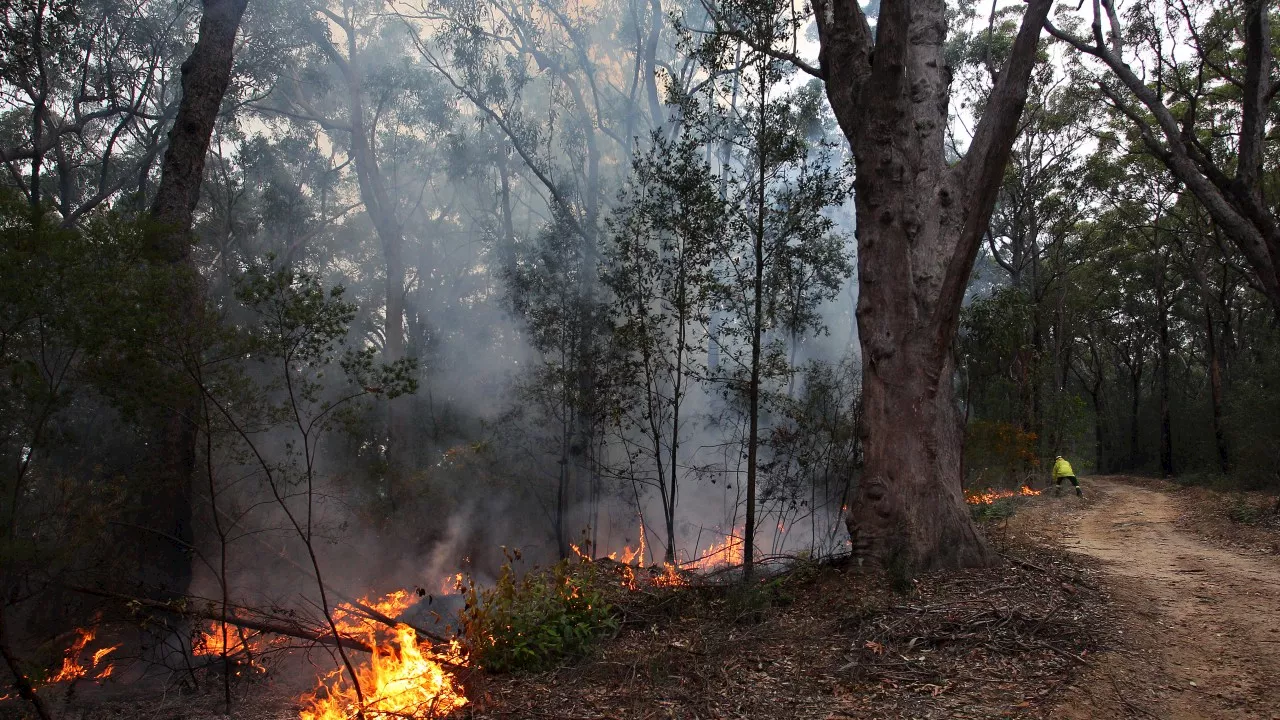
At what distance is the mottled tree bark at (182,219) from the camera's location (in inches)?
372

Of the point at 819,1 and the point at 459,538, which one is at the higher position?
the point at 819,1

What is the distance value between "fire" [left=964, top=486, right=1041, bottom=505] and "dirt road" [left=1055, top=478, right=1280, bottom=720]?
5288 millimetres

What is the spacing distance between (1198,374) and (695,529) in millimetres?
27709

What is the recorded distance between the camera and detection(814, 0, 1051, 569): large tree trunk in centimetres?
579

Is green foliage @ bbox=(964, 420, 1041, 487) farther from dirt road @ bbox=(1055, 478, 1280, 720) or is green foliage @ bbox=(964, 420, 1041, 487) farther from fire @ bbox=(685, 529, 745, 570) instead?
dirt road @ bbox=(1055, 478, 1280, 720)

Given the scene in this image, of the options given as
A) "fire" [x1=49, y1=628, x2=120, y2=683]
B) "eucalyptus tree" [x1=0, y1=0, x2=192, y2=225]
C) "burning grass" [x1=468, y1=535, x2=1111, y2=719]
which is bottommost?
"fire" [x1=49, y1=628, x2=120, y2=683]

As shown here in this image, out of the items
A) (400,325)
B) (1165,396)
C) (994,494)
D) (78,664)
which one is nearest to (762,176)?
(78,664)

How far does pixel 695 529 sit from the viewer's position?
1964 cm

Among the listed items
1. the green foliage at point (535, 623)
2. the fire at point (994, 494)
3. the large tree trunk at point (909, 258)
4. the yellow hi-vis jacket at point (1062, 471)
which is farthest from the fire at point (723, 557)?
the yellow hi-vis jacket at point (1062, 471)

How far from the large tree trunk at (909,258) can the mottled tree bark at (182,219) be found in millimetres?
7820

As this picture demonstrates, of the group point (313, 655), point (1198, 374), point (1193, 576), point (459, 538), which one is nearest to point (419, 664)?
point (313, 655)

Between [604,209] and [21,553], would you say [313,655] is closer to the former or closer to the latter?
[21,553]

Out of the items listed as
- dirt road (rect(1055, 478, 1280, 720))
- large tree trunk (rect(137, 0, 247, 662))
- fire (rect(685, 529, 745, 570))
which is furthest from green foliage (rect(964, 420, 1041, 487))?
large tree trunk (rect(137, 0, 247, 662))

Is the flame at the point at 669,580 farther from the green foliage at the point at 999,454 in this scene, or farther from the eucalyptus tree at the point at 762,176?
the green foliage at the point at 999,454
